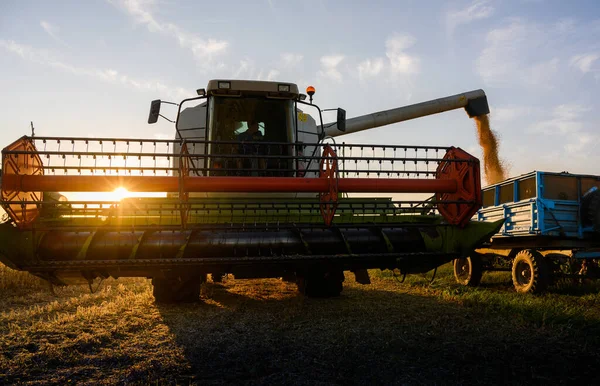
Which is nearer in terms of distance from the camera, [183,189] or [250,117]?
[183,189]

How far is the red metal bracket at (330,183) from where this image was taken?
472 centimetres

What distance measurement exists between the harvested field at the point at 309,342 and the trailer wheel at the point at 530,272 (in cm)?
86

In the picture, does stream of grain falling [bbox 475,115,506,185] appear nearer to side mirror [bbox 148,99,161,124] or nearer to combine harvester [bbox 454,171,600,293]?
combine harvester [bbox 454,171,600,293]

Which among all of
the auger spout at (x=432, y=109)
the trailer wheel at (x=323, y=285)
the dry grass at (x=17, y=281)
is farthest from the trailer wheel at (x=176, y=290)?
the auger spout at (x=432, y=109)

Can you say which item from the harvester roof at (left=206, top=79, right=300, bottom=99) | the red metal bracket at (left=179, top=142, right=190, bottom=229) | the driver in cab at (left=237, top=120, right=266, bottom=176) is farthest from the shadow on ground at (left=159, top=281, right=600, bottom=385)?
the harvester roof at (left=206, top=79, right=300, bottom=99)

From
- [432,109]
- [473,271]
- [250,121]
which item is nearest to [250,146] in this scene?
[250,121]

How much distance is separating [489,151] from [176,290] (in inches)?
451

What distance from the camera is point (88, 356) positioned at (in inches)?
153

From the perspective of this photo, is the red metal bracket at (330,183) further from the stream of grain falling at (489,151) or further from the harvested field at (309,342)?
the stream of grain falling at (489,151)

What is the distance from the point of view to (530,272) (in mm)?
8391

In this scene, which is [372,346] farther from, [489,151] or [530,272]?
[489,151]

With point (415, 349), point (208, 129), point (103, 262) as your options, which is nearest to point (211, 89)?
point (208, 129)

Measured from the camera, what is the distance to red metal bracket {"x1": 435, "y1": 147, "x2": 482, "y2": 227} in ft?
16.4

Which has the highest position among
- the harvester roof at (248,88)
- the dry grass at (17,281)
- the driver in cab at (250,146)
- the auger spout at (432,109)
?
the auger spout at (432,109)
